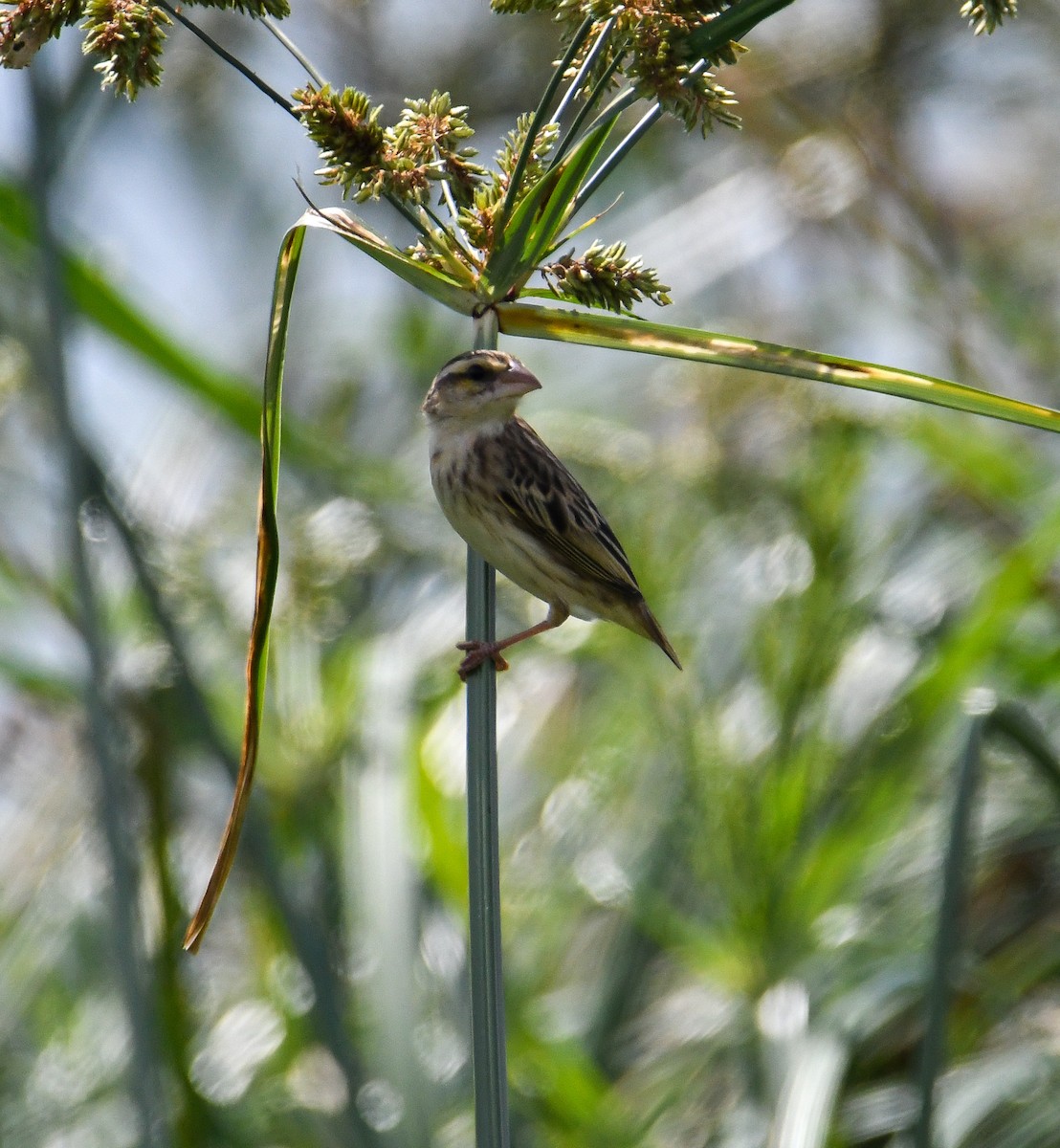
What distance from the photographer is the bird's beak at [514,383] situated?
10.1 ft

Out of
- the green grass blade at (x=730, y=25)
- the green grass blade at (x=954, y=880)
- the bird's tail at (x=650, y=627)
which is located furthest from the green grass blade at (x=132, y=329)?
the green grass blade at (x=954, y=880)

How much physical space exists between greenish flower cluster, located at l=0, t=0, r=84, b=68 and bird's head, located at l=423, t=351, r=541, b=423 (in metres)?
1.30

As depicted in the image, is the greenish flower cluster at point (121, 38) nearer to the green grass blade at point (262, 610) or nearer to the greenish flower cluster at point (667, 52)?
the green grass blade at point (262, 610)

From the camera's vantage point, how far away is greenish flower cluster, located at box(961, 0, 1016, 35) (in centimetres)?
171

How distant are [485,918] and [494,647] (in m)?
0.43

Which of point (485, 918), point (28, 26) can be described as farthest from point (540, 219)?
point (485, 918)

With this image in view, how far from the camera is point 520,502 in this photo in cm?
313

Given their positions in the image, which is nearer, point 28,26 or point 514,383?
point 28,26

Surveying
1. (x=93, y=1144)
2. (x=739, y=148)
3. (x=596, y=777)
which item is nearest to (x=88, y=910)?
(x=93, y=1144)

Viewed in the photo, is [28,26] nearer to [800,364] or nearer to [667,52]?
[667,52]

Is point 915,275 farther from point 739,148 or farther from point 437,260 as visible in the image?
point 437,260

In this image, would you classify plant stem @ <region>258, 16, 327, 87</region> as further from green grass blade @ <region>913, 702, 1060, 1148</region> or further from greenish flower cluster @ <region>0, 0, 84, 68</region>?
green grass blade @ <region>913, 702, 1060, 1148</region>

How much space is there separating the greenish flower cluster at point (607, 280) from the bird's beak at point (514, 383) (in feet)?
3.84

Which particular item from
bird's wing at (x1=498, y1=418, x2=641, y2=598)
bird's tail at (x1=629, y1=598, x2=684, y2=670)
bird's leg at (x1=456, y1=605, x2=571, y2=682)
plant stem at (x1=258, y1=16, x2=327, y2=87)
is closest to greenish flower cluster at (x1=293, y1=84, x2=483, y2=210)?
plant stem at (x1=258, y1=16, x2=327, y2=87)
